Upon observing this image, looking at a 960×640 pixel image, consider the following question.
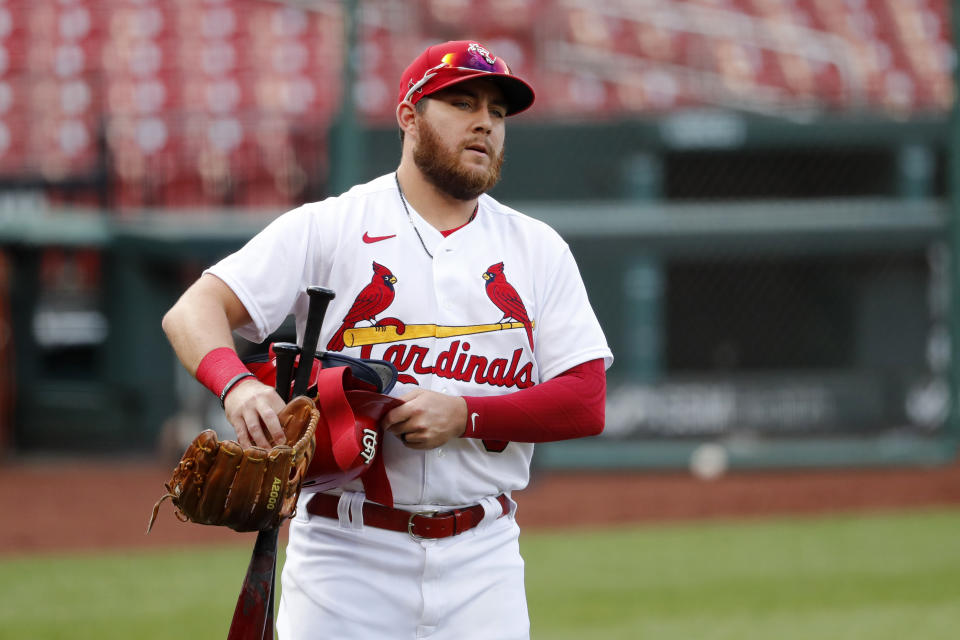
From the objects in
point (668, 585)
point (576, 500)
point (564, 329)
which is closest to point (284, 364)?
point (564, 329)

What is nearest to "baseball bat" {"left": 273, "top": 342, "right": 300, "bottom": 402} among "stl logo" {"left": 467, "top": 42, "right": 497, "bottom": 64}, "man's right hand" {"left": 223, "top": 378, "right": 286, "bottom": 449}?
"man's right hand" {"left": 223, "top": 378, "right": 286, "bottom": 449}

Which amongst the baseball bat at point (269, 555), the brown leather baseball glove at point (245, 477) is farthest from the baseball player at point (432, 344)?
the brown leather baseball glove at point (245, 477)

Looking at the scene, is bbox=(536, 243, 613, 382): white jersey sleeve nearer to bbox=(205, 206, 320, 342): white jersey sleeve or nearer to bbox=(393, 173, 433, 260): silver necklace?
bbox=(393, 173, 433, 260): silver necklace

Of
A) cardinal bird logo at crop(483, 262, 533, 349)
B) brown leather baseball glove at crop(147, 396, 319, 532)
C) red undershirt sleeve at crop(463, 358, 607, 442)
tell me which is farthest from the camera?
cardinal bird logo at crop(483, 262, 533, 349)

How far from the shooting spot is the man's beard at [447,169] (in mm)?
2457

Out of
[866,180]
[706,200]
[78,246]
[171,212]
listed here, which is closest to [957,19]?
[866,180]

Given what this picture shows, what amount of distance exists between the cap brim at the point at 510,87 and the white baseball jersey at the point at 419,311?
0.29m

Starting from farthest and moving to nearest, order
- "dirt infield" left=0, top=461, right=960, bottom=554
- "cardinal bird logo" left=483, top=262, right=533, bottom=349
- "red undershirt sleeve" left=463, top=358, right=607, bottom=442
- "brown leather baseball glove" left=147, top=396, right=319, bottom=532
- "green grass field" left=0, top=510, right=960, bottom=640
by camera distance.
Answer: "dirt infield" left=0, top=461, right=960, bottom=554
"green grass field" left=0, top=510, right=960, bottom=640
"cardinal bird logo" left=483, top=262, right=533, bottom=349
"red undershirt sleeve" left=463, top=358, right=607, bottom=442
"brown leather baseball glove" left=147, top=396, right=319, bottom=532

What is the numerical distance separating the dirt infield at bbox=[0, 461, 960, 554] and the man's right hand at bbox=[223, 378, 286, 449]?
18.1 feet

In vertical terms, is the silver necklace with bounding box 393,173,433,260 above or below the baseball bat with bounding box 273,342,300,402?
above

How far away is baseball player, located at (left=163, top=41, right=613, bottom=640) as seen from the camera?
95.3 inches

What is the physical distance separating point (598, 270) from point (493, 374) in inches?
300

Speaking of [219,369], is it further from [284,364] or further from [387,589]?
[387,589]

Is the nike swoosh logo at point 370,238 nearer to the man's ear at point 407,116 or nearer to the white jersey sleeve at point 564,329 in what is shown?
the man's ear at point 407,116
